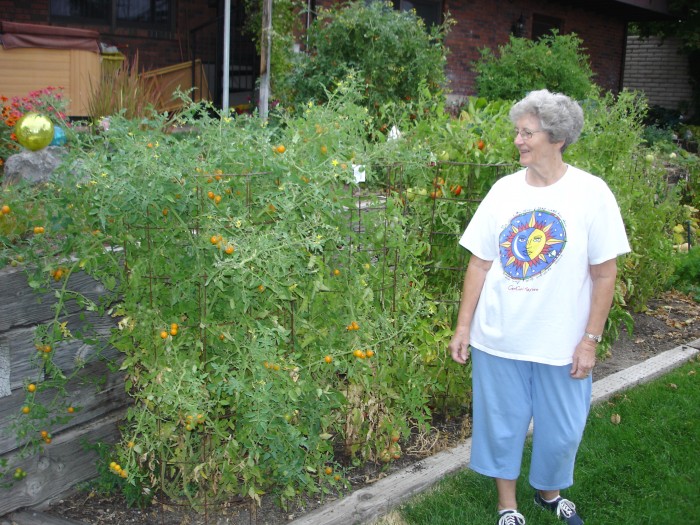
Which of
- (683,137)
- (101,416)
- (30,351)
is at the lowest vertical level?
(101,416)

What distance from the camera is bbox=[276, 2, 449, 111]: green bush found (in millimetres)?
7242

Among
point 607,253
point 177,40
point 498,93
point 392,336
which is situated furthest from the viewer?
point 177,40

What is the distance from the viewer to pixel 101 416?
10.8 ft

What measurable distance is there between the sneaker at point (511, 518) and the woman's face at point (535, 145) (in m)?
1.38

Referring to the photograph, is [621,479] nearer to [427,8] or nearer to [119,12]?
[427,8]

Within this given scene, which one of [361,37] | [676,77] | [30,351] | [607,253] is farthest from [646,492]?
[676,77]

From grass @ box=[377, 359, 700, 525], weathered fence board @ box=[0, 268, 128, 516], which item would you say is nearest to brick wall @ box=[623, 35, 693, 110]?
grass @ box=[377, 359, 700, 525]

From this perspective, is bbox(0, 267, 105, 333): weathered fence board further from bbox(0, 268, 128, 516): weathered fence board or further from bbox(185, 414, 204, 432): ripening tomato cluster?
bbox(185, 414, 204, 432): ripening tomato cluster

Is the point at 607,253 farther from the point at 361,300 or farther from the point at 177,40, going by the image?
the point at 177,40

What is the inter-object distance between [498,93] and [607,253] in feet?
29.1

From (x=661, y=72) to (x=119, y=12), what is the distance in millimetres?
16078

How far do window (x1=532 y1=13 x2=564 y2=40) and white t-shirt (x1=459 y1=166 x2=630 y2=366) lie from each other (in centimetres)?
1358

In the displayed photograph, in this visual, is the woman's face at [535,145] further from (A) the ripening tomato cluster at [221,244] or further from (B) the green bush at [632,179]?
(B) the green bush at [632,179]

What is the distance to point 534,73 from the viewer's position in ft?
36.2
